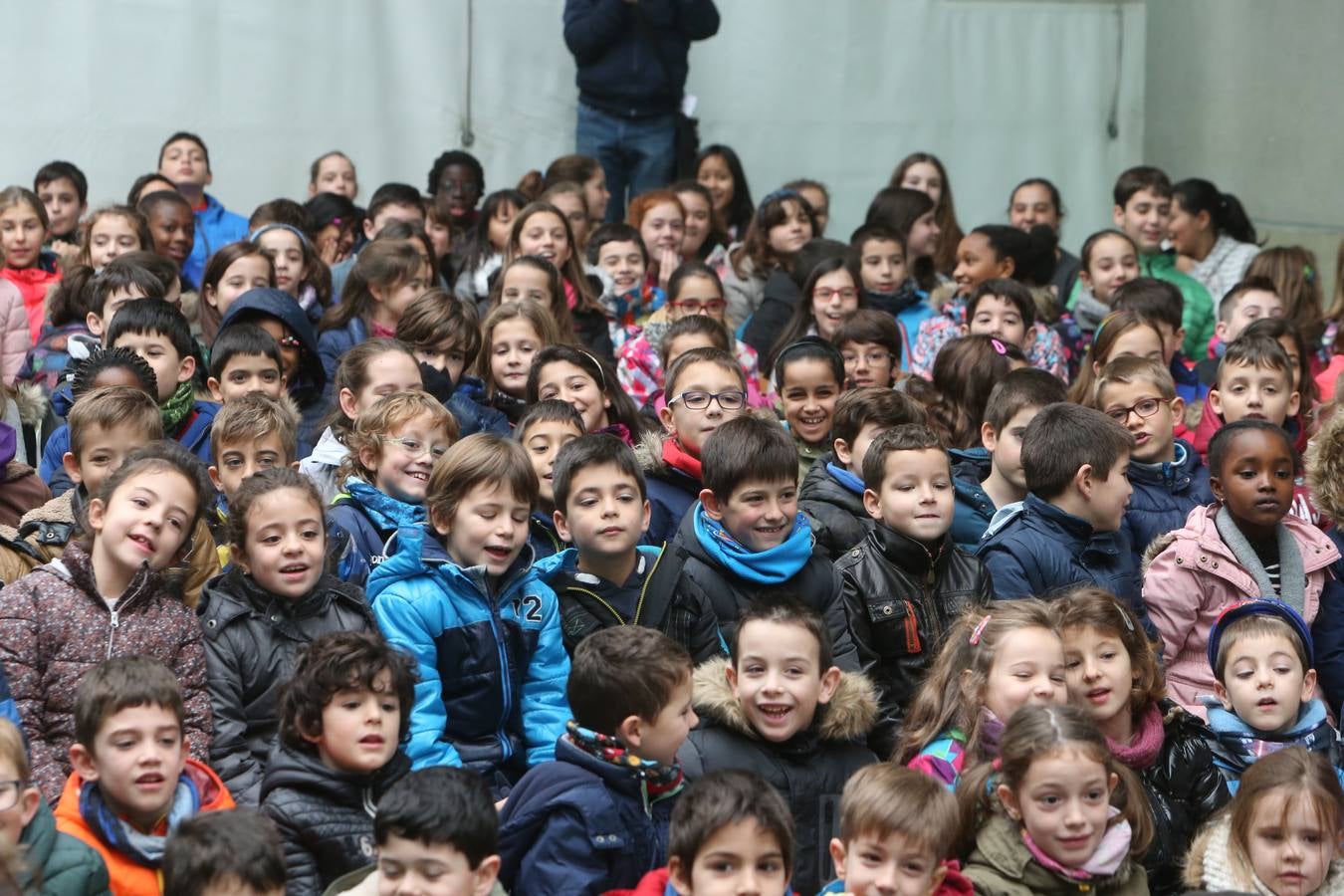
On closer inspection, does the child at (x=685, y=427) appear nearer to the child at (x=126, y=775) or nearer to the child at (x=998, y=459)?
the child at (x=998, y=459)

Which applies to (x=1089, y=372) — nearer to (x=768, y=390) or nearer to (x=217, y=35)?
(x=768, y=390)

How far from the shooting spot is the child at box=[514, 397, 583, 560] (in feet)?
18.8

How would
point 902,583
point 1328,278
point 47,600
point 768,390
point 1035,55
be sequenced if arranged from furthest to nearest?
point 1035,55 < point 1328,278 < point 768,390 < point 902,583 < point 47,600

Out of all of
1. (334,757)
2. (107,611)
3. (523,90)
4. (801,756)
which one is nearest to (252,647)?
(107,611)

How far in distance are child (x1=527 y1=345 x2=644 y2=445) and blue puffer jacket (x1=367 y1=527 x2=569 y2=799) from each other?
1.45m

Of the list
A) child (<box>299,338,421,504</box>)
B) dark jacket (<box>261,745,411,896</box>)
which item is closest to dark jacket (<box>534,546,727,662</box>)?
dark jacket (<box>261,745,411,896</box>)

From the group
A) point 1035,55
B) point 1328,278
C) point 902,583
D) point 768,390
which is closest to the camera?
point 902,583

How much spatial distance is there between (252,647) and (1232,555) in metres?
3.05

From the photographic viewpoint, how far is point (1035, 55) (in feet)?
37.8

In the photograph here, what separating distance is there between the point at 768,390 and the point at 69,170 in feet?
12.3

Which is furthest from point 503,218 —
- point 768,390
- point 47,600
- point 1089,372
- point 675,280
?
point 47,600

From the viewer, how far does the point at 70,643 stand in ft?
15.1

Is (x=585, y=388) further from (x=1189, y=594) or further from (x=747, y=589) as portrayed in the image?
(x=1189, y=594)

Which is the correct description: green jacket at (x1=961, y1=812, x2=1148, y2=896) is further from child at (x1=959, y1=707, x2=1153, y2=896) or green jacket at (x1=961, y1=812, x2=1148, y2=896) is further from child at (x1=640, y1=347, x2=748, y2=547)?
child at (x1=640, y1=347, x2=748, y2=547)
